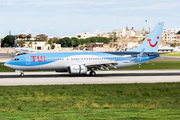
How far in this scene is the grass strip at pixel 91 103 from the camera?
16.9m

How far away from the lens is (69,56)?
4525 centimetres

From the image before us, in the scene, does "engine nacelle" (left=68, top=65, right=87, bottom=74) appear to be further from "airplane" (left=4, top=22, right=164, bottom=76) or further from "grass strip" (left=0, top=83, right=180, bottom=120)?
"grass strip" (left=0, top=83, right=180, bottom=120)

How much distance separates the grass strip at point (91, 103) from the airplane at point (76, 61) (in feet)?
48.3

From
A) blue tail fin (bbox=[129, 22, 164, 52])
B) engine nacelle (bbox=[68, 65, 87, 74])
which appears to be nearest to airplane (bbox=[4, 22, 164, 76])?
engine nacelle (bbox=[68, 65, 87, 74])

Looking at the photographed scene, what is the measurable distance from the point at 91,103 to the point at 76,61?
23895 mm

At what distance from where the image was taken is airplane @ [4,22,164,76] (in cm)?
4347

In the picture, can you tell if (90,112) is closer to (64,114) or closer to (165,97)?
(64,114)

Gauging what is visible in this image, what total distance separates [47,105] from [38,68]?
23663 mm

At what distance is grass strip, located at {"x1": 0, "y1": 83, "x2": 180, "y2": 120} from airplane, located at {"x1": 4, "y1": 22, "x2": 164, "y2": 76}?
14.7m

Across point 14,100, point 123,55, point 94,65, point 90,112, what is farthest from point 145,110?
point 123,55

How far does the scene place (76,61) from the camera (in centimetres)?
4519

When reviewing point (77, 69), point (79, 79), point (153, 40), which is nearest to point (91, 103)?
point (79, 79)

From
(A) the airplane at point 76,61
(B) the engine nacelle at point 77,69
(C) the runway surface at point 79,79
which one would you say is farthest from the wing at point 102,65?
(C) the runway surface at point 79,79

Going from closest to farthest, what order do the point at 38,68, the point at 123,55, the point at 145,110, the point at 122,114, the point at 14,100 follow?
the point at 122,114 < the point at 145,110 < the point at 14,100 < the point at 38,68 < the point at 123,55
